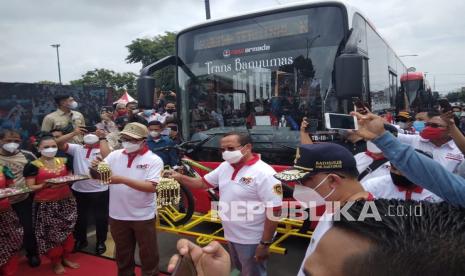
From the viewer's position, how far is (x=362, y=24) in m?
4.74

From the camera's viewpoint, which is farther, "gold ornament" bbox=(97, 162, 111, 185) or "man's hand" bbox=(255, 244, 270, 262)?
"gold ornament" bbox=(97, 162, 111, 185)

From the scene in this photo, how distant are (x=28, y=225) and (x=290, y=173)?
3.97 m

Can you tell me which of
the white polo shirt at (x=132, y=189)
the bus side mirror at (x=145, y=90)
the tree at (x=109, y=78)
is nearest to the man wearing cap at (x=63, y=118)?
the bus side mirror at (x=145, y=90)

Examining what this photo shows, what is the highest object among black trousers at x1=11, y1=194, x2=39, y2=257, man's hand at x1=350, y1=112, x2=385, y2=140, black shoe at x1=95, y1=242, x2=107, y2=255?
man's hand at x1=350, y1=112, x2=385, y2=140

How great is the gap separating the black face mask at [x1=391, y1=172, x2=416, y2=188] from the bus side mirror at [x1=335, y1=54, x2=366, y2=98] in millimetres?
1204

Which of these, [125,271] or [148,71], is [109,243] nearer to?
[125,271]

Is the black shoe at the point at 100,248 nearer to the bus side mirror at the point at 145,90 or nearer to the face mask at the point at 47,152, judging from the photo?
the face mask at the point at 47,152

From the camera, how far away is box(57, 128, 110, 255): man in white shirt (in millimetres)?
4684

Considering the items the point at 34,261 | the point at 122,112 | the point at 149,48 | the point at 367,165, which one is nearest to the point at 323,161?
the point at 367,165

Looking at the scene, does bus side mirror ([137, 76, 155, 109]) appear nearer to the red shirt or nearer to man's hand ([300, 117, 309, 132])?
the red shirt

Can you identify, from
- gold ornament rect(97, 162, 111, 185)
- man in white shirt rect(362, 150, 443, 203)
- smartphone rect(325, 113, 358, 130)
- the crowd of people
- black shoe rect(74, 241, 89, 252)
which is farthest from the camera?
black shoe rect(74, 241, 89, 252)

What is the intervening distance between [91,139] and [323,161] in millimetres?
3590

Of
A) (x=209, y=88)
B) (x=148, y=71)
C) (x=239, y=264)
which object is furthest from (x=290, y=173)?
(x=148, y=71)
